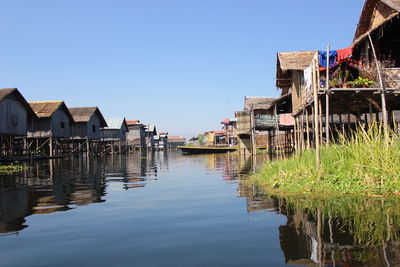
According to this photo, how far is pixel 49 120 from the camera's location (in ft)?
102

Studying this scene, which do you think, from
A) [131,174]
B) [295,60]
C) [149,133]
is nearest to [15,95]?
[131,174]

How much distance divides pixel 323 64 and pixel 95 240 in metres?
11.7

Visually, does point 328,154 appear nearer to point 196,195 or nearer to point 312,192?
point 312,192

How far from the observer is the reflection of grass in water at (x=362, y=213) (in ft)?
13.4

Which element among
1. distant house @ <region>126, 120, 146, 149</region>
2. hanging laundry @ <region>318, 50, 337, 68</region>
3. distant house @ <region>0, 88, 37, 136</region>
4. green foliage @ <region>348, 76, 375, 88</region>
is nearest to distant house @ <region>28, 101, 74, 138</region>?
distant house @ <region>0, 88, 37, 136</region>

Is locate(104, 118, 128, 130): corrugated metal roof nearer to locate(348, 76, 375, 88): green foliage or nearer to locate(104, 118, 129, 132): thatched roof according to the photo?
locate(104, 118, 129, 132): thatched roof

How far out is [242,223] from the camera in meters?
5.26

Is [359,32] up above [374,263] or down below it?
above

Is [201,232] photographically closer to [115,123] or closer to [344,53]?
[344,53]

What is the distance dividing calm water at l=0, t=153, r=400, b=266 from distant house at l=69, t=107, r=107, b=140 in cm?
3148

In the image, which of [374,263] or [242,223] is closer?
[374,263]

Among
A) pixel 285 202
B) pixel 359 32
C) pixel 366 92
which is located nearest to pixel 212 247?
pixel 285 202

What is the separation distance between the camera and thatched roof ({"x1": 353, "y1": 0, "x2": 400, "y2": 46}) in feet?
36.9

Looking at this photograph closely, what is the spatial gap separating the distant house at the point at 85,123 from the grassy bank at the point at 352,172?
3300 cm
